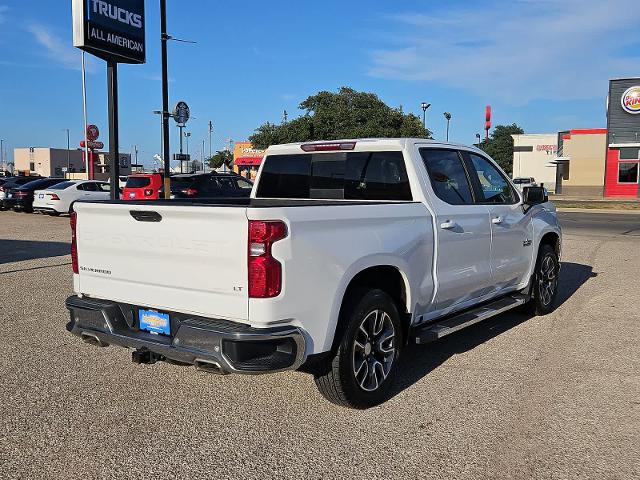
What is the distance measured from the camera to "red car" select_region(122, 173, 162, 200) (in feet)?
69.3

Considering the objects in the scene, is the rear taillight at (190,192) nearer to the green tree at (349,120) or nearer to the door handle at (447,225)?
the door handle at (447,225)

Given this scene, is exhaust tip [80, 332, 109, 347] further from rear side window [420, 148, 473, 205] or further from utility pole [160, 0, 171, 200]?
utility pole [160, 0, 171, 200]

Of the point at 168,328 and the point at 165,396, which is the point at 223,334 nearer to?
the point at 168,328

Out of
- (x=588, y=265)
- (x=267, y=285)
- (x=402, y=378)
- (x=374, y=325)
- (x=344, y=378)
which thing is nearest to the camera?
(x=267, y=285)

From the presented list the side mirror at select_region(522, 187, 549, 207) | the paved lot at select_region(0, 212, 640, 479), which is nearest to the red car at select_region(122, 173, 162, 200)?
the paved lot at select_region(0, 212, 640, 479)

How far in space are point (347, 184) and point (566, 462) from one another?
112 inches

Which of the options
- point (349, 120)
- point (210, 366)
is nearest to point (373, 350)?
point (210, 366)

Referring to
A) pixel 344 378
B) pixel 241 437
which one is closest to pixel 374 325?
pixel 344 378

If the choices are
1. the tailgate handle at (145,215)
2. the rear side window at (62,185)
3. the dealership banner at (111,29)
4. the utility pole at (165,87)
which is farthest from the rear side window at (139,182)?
the tailgate handle at (145,215)

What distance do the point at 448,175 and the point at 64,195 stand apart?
19.7 m

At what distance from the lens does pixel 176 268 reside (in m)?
3.65

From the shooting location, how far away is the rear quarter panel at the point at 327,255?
3.37 metres

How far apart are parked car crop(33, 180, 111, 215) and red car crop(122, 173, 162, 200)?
790 millimetres

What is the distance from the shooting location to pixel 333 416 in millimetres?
4027
